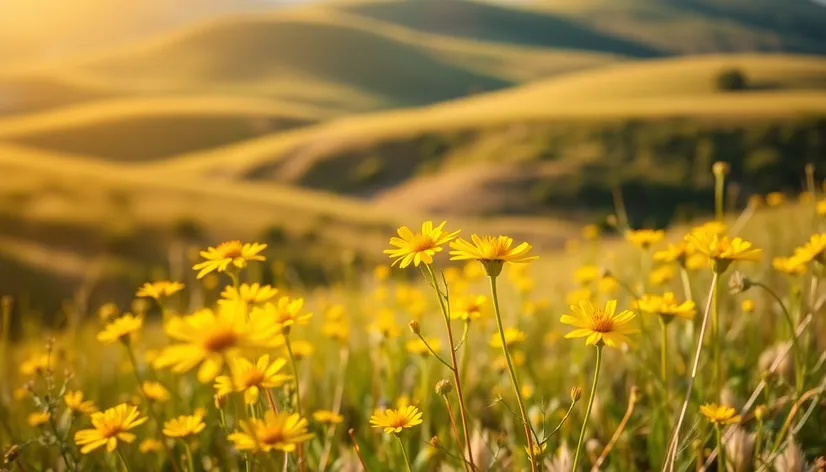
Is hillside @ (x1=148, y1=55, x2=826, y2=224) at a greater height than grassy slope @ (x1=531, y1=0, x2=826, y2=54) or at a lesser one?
lesser

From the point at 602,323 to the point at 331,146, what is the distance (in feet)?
112

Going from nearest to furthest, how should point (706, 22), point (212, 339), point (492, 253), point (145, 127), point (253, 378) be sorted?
point (212, 339) < point (253, 378) < point (492, 253) < point (145, 127) < point (706, 22)

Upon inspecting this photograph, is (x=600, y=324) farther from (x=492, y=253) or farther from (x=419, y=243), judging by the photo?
(x=419, y=243)

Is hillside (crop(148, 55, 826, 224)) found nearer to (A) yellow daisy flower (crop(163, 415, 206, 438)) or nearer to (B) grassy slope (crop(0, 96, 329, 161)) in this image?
(B) grassy slope (crop(0, 96, 329, 161))

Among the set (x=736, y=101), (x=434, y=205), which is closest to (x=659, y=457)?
(x=434, y=205)

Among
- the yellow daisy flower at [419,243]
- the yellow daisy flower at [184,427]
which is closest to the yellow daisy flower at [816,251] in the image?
the yellow daisy flower at [419,243]

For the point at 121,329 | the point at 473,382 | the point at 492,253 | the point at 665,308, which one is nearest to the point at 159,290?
the point at 121,329

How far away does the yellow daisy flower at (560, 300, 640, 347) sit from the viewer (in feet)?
3.08

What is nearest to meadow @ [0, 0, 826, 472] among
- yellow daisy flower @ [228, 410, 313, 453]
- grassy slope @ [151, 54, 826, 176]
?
yellow daisy flower @ [228, 410, 313, 453]

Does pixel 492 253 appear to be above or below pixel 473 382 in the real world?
above

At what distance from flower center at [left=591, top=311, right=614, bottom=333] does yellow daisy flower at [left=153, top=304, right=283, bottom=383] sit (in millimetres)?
551

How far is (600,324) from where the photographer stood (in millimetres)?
989

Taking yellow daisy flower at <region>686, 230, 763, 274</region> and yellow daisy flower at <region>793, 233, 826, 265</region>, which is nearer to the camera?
yellow daisy flower at <region>686, 230, 763, 274</region>

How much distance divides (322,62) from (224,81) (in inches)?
575
